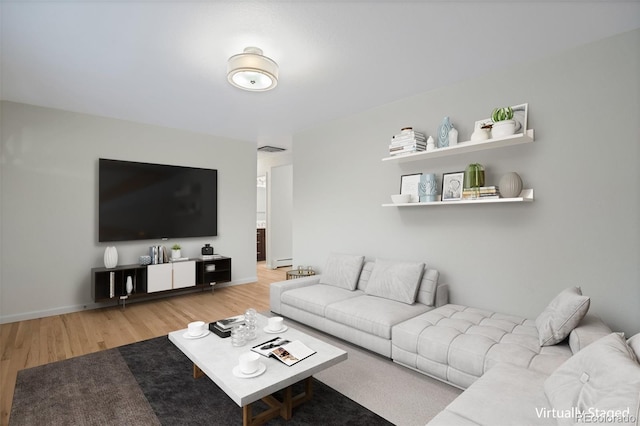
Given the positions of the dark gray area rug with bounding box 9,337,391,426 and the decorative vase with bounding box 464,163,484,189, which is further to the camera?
the decorative vase with bounding box 464,163,484,189

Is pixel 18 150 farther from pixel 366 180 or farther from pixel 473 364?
pixel 473 364

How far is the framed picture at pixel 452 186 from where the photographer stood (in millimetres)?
3199

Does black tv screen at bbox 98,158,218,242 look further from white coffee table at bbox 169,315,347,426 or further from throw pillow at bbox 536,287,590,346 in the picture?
throw pillow at bbox 536,287,590,346

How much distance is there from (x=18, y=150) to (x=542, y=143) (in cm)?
563

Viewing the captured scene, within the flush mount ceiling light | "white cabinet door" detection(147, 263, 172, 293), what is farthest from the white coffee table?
"white cabinet door" detection(147, 263, 172, 293)

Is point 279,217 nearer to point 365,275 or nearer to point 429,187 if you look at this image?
point 365,275

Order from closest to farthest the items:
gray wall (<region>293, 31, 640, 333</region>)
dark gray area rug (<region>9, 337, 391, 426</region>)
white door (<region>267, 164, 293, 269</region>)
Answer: dark gray area rug (<region>9, 337, 391, 426</region>) < gray wall (<region>293, 31, 640, 333</region>) < white door (<region>267, 164, 293, 269</region>)

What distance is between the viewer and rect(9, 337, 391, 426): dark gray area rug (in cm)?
199

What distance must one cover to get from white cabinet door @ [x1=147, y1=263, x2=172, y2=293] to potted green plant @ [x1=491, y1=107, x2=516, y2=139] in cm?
443

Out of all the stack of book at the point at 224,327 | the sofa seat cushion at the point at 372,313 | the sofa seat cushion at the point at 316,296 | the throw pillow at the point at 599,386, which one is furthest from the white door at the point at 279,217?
the throw pillow at the point at 599,386

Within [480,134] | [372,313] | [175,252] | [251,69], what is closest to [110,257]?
[175,252]

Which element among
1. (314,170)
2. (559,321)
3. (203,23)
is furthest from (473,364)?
(314,170)

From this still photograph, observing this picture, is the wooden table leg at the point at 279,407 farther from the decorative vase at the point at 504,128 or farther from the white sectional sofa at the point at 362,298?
the decorative vase at the point at 504,128

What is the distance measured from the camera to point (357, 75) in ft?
10.4
